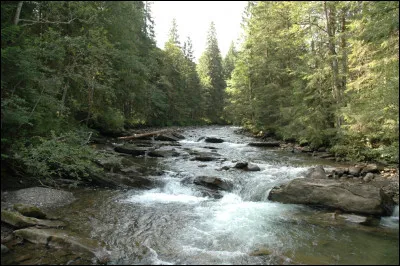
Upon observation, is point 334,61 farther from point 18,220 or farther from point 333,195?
point 18,220

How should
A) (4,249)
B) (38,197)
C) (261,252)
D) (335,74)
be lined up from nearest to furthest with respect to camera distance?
(4,249)
(261,252)
(38,197)
(335,74)

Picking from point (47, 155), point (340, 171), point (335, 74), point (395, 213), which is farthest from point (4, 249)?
point (335, 74)

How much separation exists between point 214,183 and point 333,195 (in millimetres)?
4261

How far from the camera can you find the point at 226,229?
24.5ft

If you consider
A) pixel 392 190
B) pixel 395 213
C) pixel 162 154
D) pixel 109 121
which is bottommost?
pixel 395 213

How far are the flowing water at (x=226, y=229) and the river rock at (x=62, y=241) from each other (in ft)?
1.08

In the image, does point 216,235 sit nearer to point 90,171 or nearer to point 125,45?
point 90,171

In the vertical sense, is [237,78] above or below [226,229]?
above

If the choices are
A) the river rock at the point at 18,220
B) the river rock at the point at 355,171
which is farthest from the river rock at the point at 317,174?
the river rock at the point at 18,220

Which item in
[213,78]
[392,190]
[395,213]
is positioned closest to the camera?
[395,213]

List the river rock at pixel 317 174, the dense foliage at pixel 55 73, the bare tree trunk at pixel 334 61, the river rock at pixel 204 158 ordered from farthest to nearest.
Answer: the bare tree trunk at pixel 334 61, the river rock at pixel 204 158, the river rock at pixel 317 174, the dense foliage at pixel 55 73

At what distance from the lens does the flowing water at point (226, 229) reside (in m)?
5.79

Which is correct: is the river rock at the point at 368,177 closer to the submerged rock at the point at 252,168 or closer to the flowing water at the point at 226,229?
the flowing water at the point at 226,229

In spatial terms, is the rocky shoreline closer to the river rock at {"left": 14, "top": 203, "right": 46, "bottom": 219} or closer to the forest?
the river rock at {"left": 14, "top": 203, "right": 46, "bottom": 219}
